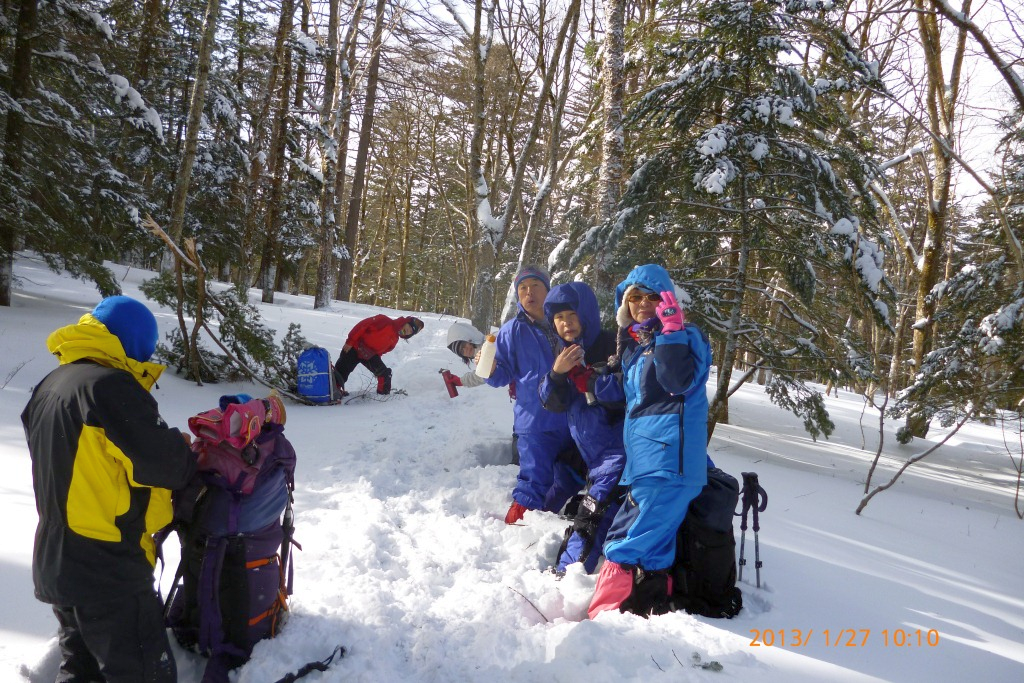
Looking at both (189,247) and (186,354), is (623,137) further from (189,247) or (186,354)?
(186,354)

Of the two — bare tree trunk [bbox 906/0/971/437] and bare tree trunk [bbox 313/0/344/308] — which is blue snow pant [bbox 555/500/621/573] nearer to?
bare tree trunk [bbox 906/0/971/437]

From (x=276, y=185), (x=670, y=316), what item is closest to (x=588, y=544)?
(x=670, y=316)

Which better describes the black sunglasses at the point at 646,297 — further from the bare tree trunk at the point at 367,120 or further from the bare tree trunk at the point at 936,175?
the bare tree trunk at the point at 367,120

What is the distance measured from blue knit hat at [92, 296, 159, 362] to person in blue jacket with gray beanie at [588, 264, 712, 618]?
2.25 meters

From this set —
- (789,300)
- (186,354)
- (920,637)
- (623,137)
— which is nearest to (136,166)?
(186,354)

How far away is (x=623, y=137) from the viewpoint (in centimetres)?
672

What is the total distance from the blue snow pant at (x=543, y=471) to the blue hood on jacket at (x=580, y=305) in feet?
2.49

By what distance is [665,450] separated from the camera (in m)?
2.74

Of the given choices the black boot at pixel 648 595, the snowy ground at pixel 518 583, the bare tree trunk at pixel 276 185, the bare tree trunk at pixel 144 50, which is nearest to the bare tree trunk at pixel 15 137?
the snowy ground at pixel 518 583

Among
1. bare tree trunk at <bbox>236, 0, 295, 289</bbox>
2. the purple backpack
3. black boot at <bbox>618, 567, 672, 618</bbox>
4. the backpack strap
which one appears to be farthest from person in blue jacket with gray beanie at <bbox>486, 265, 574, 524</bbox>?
bare tree trunk at <bbox>236, 0, 295, 289</bbox>

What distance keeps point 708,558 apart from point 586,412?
3.77ft

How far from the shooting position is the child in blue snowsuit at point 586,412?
331 centimetres

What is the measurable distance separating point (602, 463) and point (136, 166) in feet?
58.6

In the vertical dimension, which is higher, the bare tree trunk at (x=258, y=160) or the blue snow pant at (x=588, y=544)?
the bare tree trunk at (x=258, y=160)
